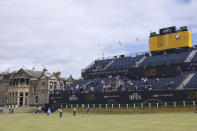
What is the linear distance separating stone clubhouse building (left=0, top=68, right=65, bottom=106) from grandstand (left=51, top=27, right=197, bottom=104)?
1045 cm

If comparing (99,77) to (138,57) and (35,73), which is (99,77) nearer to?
(138,57)

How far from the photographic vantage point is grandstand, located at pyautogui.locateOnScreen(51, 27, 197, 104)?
1820 inches

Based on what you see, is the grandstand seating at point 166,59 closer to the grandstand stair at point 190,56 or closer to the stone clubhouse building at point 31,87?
the grandstand stair at point 190,56

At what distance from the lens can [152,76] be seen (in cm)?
5519

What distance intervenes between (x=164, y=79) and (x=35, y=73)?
41.4 metres

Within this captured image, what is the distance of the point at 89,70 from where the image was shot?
224 ft

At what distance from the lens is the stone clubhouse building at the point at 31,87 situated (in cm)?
6850

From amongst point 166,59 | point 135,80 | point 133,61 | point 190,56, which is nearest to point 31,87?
point 133,61

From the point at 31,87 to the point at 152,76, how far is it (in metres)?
36.1
